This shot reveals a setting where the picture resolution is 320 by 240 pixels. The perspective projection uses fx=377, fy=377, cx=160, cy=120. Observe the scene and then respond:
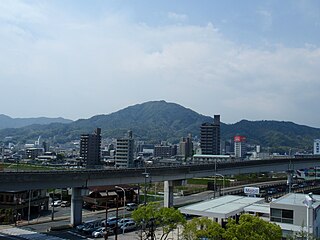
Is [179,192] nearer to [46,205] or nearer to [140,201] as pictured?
[140,201]

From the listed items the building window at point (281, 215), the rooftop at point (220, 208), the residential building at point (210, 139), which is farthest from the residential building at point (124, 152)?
the building window at point (281, 215)

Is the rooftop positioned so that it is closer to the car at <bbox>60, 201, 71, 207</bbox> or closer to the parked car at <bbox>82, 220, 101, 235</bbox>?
the parked car at <bbox>82, 220, 101, 235</bbox>

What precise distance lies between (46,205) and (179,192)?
2830 cm

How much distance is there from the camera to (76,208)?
136 feet

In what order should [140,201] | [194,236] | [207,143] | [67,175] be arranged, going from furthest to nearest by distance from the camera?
[207,143], [140,201], [67,175], [194,236]

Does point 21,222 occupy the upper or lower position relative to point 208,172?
lower

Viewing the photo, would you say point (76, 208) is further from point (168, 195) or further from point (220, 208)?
point (220, 208)

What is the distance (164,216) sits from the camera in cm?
2861

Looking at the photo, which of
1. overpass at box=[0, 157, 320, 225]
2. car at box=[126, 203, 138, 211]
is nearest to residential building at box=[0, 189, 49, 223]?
overpass at box=[0, 157, 320, 225]

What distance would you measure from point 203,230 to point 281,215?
816 cm

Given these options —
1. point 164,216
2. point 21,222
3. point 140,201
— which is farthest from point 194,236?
point 140,201

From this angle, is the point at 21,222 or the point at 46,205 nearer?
the point at 21,222

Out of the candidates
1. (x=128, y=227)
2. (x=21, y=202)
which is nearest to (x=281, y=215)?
(x=128, y=227)

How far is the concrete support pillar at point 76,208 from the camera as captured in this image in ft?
135
